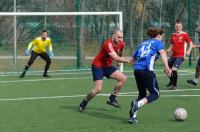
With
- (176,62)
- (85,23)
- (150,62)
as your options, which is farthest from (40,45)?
(150,62)

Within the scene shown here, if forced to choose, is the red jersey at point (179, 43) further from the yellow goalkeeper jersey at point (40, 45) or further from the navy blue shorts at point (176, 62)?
the yellow goalkeeper jersey at point (40, 45)

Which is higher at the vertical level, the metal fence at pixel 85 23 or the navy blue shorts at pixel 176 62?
the metal fence at pixel 85 23

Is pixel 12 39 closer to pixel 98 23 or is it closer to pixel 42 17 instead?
pixel 42 17

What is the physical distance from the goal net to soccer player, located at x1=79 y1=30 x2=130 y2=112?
1008cm

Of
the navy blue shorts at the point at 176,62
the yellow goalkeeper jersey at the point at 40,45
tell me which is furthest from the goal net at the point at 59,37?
the navy blue shorts at the point at 176,62

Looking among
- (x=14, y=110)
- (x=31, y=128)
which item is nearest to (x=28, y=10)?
(x=14, y=110)

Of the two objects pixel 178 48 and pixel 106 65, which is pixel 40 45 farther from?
pixel 106 65

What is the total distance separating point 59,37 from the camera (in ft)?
73.7

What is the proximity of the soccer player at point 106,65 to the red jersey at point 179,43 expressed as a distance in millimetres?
4307

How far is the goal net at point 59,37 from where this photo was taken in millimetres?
22016

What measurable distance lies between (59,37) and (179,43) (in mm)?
7655

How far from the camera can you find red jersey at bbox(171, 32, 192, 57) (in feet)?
51.9

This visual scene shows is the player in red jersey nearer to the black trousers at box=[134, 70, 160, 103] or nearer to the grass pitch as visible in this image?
the grass pitch

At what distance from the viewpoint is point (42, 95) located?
14.1 m
